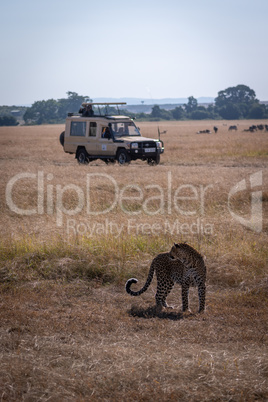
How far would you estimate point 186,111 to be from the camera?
152000mm

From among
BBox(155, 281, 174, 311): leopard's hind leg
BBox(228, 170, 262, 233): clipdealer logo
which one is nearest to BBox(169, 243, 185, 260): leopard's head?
BBox(155, 281, 174, 311): leopard's hind leg

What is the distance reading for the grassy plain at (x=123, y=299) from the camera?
410cm

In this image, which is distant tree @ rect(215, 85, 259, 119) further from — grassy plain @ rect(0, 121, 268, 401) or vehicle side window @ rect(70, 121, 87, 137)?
grassy plain @ rect(0, 121, 268, 401)

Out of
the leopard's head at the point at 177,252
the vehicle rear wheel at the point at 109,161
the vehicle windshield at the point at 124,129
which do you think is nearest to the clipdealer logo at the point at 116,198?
the leopard's head at the point at 177,252

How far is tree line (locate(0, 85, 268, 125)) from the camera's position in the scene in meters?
125

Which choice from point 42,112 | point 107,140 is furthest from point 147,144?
point 42,112

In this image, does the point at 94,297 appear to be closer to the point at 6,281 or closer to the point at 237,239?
the point at 6,281

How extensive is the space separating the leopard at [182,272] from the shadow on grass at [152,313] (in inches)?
3.2

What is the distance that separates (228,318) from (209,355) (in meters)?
1.33

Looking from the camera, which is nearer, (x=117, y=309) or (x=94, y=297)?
(x=117, y=309)

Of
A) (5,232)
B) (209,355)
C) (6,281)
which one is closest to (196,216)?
(5,232)

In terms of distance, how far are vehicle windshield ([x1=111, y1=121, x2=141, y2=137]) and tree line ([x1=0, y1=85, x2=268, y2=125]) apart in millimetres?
94717

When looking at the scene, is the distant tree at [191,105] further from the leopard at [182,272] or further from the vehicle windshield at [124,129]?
the leopard at [182,272]

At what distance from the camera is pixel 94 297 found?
662 cm
